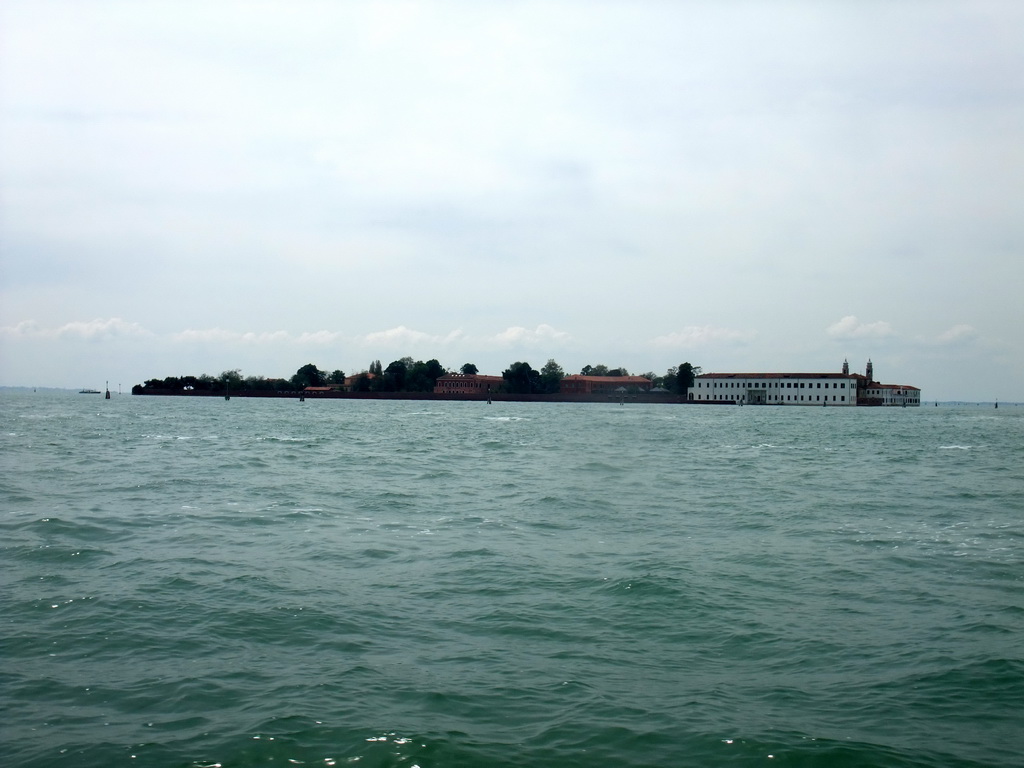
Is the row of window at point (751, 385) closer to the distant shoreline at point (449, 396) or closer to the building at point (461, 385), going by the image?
the distant shoreline at point (449, 396)

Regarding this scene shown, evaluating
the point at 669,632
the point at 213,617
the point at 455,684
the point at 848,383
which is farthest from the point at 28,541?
the point at 848,383

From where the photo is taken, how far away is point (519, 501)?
14469mm

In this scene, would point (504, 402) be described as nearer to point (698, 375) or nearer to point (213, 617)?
point (698, 375)

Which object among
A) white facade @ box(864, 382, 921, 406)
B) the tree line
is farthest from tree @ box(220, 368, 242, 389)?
white facade @ box(864, 382, 921, 406)

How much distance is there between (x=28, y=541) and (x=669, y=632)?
7.79 m

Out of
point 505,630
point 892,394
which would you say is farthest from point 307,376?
point 505,630

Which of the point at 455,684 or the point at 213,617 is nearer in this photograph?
the point at 455,684

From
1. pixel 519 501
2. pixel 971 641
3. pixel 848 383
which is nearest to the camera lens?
pixel 971 641

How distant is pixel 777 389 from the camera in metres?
113

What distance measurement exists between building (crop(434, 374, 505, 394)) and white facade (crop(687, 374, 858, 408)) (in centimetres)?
3123

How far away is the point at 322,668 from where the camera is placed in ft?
18.7

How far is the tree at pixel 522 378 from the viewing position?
4678 inches

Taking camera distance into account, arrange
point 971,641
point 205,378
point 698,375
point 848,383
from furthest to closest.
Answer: point 205,378 < point 698,375 < point 848,383 < point 971,641

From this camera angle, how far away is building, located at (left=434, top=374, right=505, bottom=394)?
12479 cm
